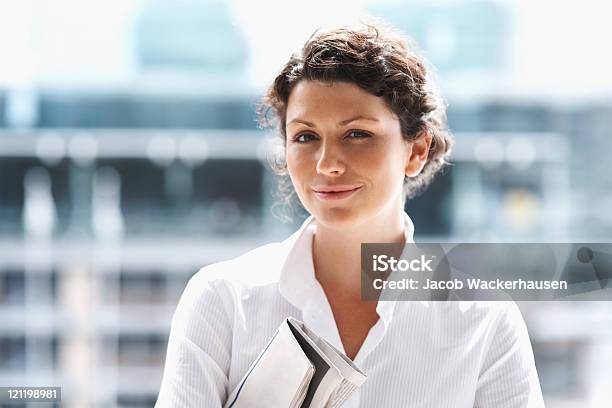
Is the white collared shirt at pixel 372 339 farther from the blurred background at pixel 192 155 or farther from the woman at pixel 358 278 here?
the blurred background at pixel 192 155

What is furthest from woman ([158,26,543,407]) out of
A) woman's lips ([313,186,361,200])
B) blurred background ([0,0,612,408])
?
blurred background ([0,0,612,408])

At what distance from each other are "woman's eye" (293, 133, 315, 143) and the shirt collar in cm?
13

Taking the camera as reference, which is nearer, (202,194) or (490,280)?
(490,280)

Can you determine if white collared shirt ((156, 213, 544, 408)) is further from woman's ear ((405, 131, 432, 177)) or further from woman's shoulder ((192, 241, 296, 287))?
woman's ear ((405, 131, 432, 177))

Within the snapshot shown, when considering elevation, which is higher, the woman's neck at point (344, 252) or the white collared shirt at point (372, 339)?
the woman's neck at point (344, 252)

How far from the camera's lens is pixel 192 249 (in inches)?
171

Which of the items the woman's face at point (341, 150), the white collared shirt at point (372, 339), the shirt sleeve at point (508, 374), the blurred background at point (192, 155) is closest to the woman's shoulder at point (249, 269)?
the white collared shirt at point (372, 339)

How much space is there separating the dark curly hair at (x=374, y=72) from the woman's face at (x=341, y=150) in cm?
1

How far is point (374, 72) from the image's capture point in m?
1.01

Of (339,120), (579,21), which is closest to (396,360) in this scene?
(339,120)

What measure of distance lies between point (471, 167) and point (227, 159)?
4.09 ft

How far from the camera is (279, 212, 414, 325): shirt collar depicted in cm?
108

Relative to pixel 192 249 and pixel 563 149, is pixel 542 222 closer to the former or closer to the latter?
pixel 563 149

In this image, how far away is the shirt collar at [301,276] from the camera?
108cm
